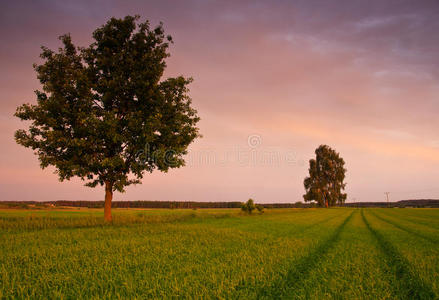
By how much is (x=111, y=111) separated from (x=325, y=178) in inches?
3376

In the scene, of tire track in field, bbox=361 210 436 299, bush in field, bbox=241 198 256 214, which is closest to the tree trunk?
tire track in field, bbox=361 210 436 299

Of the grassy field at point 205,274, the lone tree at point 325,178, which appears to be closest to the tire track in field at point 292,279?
the grassy field at point 205,274

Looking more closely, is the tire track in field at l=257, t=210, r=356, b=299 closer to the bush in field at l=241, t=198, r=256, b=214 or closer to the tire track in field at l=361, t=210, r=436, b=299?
the tire track in field at l=361, t=210, r=436, b=299

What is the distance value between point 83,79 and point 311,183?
274ft

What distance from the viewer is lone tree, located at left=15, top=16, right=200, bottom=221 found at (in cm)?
1706

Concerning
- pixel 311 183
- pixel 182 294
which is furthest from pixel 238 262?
pixel 311 183

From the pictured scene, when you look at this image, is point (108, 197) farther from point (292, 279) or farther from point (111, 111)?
point (292, 279)

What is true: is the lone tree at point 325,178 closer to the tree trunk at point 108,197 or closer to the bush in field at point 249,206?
the bush in field at point 249,206

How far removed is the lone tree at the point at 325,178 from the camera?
271 feet

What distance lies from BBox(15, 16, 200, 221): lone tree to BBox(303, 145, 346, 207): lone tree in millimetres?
74495

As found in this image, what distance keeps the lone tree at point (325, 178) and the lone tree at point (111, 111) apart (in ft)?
244

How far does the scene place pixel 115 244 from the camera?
29.9 ft

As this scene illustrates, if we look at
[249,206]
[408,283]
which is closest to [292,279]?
[408,283]

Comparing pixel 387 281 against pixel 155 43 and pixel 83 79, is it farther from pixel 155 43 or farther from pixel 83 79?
pixel 155 43
